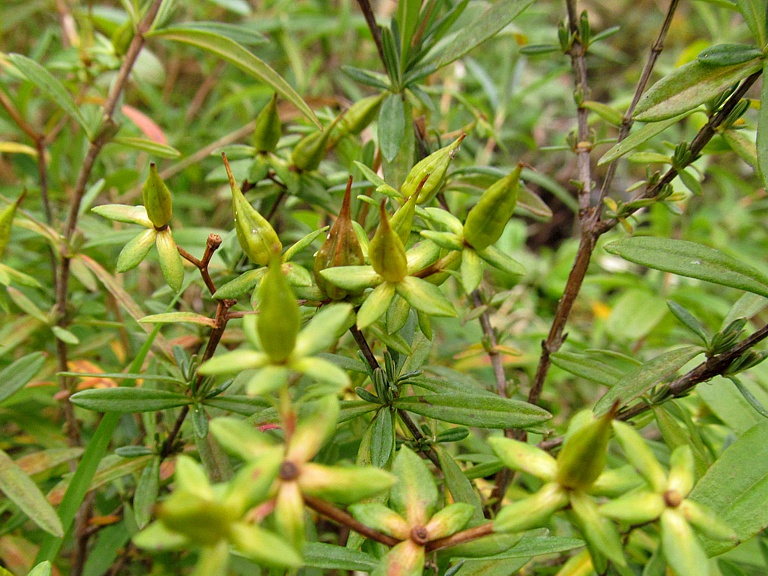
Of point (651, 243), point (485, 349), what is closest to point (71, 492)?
point (485, 349)

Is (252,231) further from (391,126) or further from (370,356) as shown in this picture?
(391,126)

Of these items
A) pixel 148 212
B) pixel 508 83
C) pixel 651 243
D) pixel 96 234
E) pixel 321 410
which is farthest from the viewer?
pixel 508 83

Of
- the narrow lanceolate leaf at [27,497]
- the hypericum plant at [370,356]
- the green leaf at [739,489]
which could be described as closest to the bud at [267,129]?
the hypericum plant at [370,356]

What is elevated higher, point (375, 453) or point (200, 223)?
point (200, 223)

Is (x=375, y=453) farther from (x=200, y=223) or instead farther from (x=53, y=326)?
(x=200, y=223)

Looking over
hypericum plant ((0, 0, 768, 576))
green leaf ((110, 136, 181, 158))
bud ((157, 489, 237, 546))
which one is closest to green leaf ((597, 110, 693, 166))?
hypericum plant ((0, 0, 768, 576))

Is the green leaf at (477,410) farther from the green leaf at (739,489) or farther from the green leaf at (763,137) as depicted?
the green leaf at (763,137)
